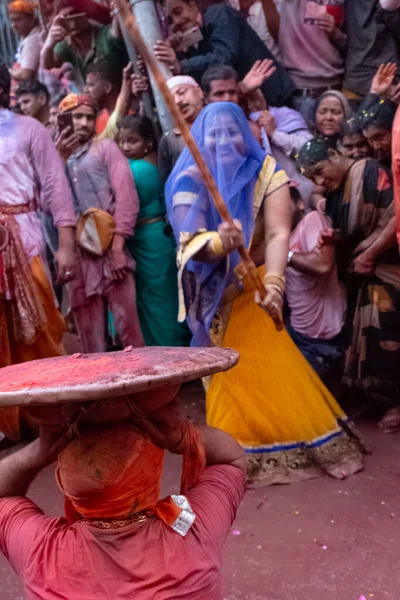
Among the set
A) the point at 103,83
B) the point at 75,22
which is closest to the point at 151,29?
the point at 103,83

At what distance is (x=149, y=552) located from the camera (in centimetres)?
136

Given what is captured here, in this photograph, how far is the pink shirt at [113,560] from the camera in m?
1.33

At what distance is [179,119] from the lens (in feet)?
7.29

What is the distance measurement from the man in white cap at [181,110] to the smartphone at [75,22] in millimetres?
1611

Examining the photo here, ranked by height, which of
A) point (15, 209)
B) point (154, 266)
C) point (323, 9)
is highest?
point (323, 9)

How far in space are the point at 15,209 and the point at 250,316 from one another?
1518mm

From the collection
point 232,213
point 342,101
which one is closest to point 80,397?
point 232,213

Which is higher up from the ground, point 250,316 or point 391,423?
point 250,316

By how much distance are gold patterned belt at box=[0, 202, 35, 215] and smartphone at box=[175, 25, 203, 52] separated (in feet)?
6.09

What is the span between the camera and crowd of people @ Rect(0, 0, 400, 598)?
3.06 meters

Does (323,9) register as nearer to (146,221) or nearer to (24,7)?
(146,221)

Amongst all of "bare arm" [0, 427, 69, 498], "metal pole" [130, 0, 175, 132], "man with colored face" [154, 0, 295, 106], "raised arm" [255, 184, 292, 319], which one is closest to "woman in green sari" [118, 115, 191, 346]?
"metal pole" [130, 0, 175, 132]

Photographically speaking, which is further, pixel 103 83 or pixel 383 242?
pixel 103 83

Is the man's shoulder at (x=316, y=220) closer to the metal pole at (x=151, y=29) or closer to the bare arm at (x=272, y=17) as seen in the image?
the metal pole at (x=151, y=29)
